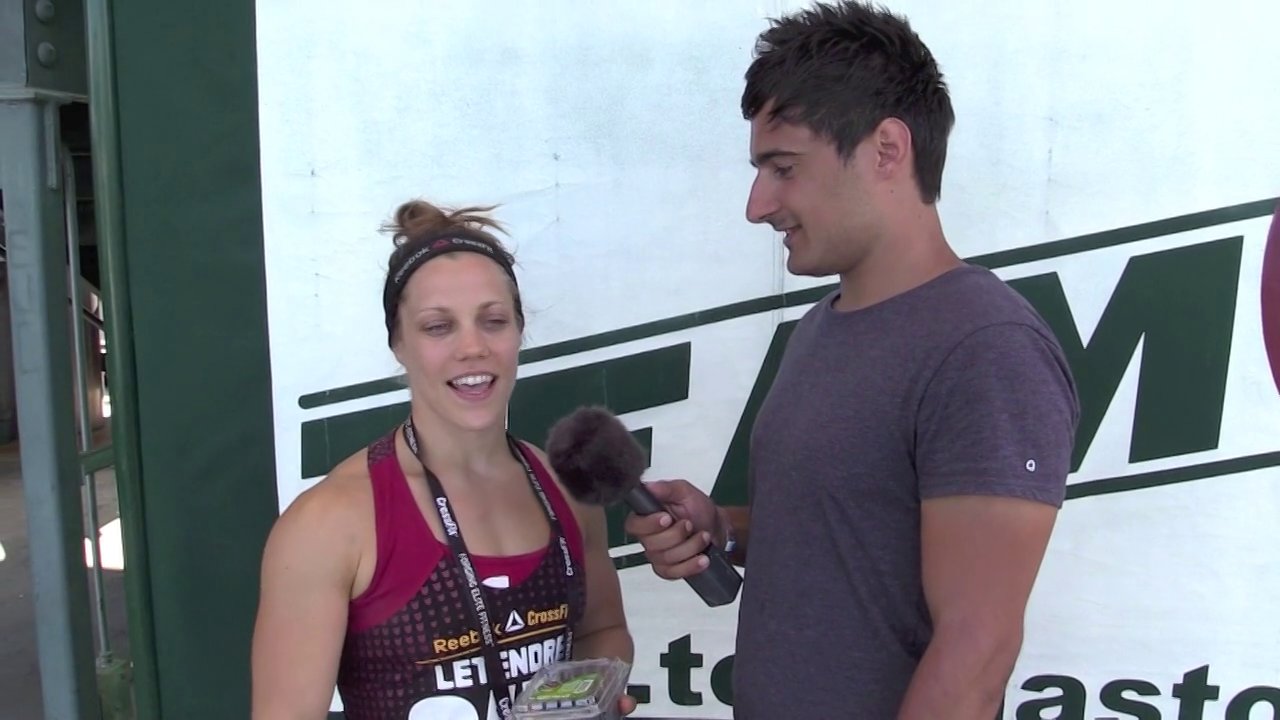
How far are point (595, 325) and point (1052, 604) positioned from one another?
1.16 meters

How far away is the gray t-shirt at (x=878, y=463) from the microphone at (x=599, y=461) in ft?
0.56

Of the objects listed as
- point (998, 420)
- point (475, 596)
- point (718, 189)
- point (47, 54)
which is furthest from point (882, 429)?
point (47, 54)

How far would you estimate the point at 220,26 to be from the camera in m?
2.21

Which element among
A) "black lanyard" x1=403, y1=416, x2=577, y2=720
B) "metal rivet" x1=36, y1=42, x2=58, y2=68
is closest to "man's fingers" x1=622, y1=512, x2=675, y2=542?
"black lanyard" x1=403, y1=416, x2=577, y2=720

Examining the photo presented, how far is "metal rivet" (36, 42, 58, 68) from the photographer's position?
90.3 inches

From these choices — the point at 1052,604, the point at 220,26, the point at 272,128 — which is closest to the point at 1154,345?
the point at 1052,604

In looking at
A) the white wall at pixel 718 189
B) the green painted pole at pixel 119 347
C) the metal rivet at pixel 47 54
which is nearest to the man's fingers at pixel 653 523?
the white wall at pixel 718 189

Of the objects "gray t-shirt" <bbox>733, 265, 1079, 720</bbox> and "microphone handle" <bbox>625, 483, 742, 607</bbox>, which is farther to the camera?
"microphone handle" <bbox>625, 483, 742, 607</bbox>

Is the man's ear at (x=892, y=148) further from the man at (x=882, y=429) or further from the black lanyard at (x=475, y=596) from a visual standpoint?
the black lanyard at (x=475, y=596)

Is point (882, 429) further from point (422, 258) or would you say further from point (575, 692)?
point (422, 258)

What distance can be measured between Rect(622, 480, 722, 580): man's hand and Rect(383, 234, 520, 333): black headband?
1.43 feet

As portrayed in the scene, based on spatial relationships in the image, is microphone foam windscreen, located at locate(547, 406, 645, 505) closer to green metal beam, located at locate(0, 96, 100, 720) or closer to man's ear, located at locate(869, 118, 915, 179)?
man's ear, located at locate(869, 118, 915, 179)

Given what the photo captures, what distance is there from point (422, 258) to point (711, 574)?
24.7 inches

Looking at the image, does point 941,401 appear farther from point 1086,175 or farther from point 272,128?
point 272,128
